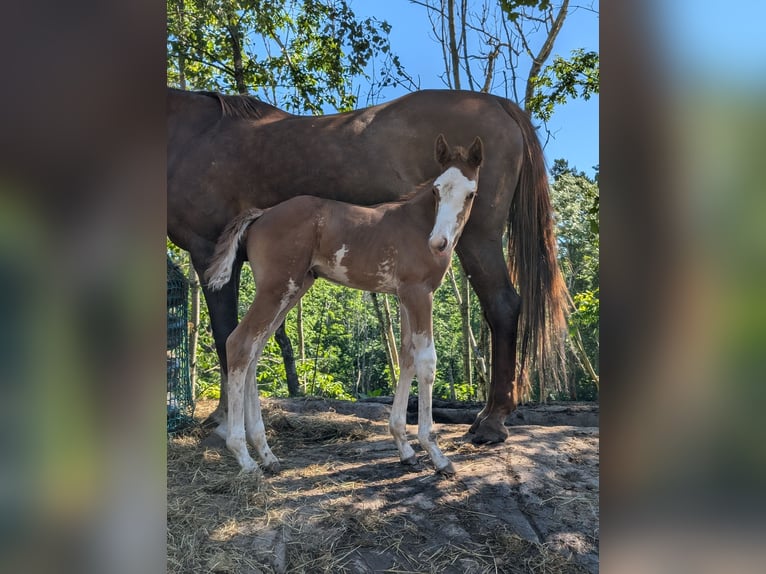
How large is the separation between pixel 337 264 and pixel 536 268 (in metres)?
1.64

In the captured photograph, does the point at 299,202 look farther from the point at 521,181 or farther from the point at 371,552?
the point at 371,552

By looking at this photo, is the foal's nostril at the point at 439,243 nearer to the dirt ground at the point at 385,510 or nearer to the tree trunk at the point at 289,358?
the dirt ground at the point at 385,510

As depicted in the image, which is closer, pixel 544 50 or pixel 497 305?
pixel 497 305

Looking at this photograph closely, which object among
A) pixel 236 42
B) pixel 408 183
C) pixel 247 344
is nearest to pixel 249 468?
pixel 247 344

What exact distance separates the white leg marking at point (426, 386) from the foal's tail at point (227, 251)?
130 centimetres

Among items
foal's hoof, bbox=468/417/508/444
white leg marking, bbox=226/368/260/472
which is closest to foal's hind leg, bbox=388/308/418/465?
foal's hoof, bbox=468/417/508/444

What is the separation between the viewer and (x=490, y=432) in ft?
14.7

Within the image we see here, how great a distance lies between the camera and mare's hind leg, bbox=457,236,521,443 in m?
4.39

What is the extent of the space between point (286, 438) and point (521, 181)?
286 cm

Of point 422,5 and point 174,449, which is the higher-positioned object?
point 422,5

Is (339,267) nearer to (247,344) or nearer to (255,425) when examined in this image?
(247,344)

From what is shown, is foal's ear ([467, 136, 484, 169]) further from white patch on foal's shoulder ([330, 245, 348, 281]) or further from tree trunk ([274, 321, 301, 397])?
tree trunk ([274, 321, 301, 397])
